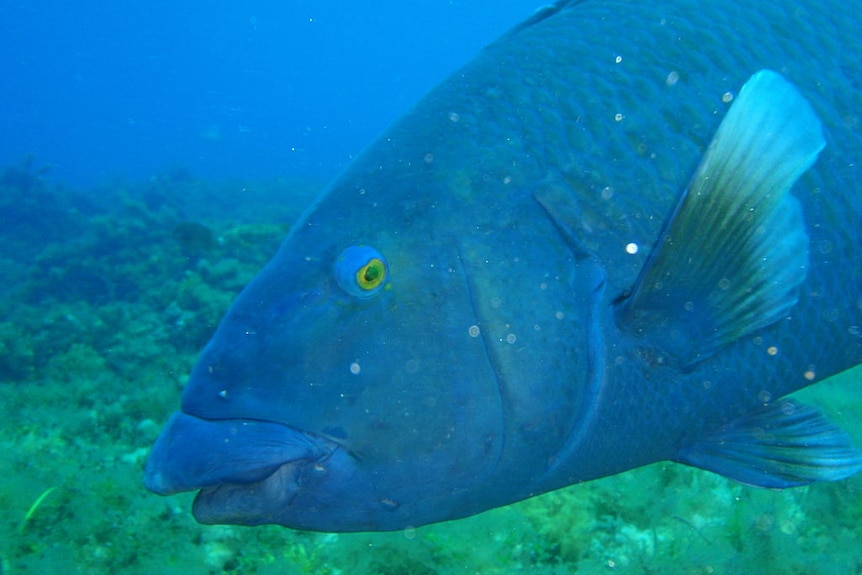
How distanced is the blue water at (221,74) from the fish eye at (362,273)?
4887 cm

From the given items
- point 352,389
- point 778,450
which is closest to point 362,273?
point 352,389

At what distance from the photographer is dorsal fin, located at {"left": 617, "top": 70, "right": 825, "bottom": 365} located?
1.60 meters

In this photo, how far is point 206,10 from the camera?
140 meters

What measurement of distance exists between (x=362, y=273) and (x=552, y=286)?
59 cm

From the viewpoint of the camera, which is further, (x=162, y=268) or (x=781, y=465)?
(x=162, y=268)

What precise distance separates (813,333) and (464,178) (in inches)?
55.0

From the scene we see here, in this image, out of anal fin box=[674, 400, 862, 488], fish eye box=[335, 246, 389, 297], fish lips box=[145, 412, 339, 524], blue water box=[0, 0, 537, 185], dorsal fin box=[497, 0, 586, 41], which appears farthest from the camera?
blue water box=[0, 0, 537, 185]

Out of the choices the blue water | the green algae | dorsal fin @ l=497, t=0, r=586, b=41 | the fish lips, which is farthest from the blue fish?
the blue water

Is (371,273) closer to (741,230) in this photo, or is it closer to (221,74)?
(741,230)

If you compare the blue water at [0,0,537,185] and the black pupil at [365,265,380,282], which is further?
the blue water at [0,0,537,185]

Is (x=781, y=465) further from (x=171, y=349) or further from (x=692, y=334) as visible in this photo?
(x=171, y=349)

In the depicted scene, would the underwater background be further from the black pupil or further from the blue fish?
the black pupil

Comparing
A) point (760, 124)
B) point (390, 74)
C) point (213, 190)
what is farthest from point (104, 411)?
point (390, 74)

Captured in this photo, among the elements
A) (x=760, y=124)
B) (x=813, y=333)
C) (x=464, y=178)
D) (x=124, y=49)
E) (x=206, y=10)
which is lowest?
(x=124, y=49)
